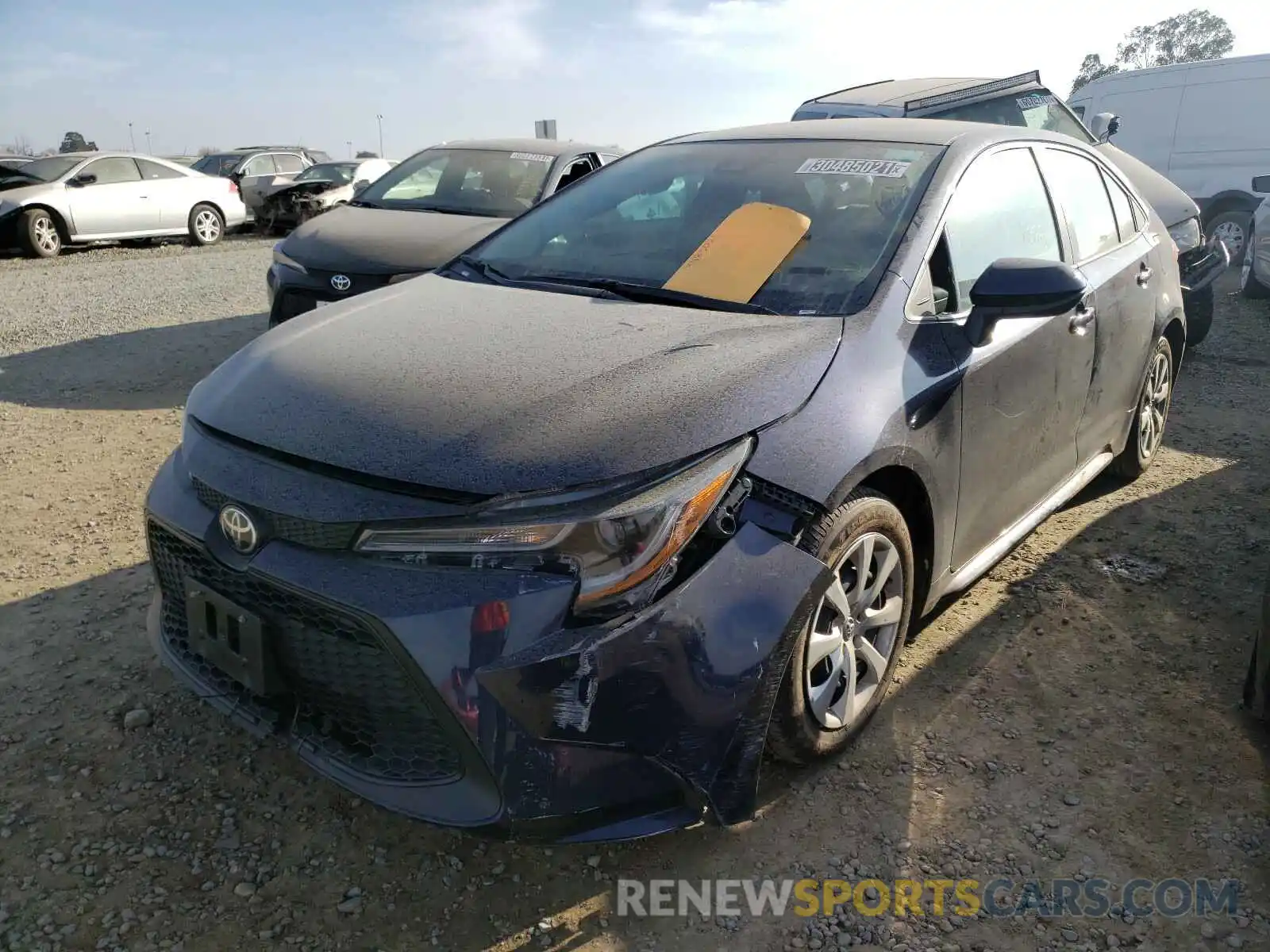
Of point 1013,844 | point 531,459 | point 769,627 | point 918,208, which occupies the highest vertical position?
point 918,208

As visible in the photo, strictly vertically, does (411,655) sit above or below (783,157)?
below

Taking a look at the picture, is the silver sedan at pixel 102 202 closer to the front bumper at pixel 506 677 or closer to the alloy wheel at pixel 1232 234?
the front bumper at pixel 506 677

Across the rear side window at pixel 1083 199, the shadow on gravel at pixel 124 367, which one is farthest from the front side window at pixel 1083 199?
the shadow on gravel at pixel 124 367

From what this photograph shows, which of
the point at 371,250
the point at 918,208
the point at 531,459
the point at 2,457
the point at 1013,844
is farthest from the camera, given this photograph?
the point at 371,250

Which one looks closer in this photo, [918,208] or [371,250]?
[918,208]

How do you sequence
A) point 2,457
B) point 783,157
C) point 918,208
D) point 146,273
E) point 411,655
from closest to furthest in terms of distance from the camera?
point 411,655 < point 918,208 < point 783,157 < point 2,457 < point 146,273

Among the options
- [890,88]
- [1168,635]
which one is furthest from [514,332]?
[890,88]

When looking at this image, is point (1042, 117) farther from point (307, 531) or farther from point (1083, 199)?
point (307, 531)

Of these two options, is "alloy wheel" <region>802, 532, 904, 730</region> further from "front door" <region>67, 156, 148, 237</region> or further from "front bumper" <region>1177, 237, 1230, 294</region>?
"front door" <region>67, 156, 148, 237</region>

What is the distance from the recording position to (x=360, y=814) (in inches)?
92.8

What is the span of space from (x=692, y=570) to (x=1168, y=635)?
213 centimetres

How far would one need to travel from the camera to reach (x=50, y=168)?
1262 cm

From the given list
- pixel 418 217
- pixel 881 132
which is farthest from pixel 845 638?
pixel 418 217

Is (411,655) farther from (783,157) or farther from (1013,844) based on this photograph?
(783,157)
